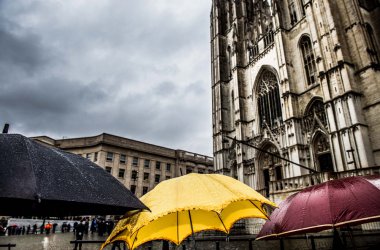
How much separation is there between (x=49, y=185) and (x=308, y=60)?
75.2 ft

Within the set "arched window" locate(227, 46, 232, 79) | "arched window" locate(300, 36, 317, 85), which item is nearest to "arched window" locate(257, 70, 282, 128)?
"arched window" locate(300, 36, 317, 85)

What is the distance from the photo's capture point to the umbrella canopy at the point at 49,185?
1870 millimetres

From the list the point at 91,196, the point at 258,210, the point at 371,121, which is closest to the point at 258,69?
the point at 371,121

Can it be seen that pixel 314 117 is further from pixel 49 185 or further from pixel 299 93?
pixel 49 185

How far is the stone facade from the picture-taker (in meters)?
35.4

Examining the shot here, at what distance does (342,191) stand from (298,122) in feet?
58.6

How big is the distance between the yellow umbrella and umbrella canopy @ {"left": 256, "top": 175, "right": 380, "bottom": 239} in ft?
1.05

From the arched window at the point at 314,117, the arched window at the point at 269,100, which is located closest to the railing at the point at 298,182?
the arched window at the point at 314,117

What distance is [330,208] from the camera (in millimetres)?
2854

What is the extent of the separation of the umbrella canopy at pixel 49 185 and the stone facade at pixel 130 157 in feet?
103

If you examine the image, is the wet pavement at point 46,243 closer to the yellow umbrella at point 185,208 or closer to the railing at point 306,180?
the yellow umbrella at point 185,208

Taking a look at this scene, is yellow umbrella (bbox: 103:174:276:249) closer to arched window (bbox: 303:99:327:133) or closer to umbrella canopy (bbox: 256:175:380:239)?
→ umbrella canopy (bbox: 256:175:380:239)

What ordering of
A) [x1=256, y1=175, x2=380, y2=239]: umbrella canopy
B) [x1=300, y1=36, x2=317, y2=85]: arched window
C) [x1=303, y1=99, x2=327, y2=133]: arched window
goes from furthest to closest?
1. [x1=300, y1=36, x2=317, y2=85]: arched window
2. [x1=303, y1=99, x2=327, y2=133]: arched window
3. [x1=256, y1=175, x2=380, y2=239]: umbrella canopy

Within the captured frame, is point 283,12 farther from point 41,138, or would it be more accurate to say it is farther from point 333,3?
point 41,138
